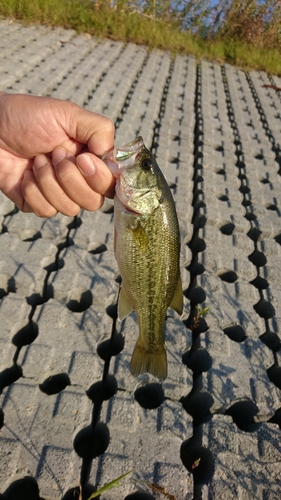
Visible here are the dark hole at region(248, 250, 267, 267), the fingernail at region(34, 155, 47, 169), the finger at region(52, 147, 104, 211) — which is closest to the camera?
the finger at region(52, 147, 104, 211)

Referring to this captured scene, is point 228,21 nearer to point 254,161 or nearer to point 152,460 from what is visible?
point 254,161

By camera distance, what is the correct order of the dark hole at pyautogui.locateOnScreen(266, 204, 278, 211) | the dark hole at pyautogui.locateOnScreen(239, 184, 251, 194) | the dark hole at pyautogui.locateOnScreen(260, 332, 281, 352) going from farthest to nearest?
1. the dark hole at pyautogui.locateOnScreen(239, 184, 251, 194)
2. the dark hole at pyautogui.locateOnScreen(266, 204, 278, 211)
3. the dark hole at pyautogui.locateOnScreen(260, 332, 281, 352)

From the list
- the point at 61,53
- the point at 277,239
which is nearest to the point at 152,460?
the point at 277,239

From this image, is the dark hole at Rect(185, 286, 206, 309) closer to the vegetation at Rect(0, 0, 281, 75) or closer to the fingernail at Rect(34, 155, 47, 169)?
the fingernail at Rect(34, 155, 47, 169)

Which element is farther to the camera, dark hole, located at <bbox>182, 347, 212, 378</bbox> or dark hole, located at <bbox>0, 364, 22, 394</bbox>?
dark hole, located at <bbox>182, 347, 212, 378</bbox>

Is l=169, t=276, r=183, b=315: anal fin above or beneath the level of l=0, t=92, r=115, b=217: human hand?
beneath

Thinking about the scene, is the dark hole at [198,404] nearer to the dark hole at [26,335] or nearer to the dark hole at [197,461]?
the dark hole at [197,461]

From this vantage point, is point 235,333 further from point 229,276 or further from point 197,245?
point 197,245

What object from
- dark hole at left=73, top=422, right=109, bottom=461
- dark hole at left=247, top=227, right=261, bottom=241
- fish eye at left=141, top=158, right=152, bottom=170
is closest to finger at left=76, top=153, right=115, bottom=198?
fish eye at left=141, top=158, right=152, bottom=170
